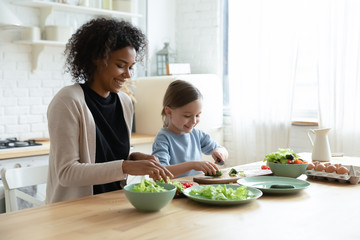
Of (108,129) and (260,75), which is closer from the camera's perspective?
(108,129)

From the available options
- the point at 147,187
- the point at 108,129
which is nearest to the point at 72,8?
the point at 108,129

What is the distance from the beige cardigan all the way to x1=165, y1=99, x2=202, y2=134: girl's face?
0.56m

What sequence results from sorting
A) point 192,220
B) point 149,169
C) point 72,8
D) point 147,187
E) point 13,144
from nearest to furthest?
point 192,220 → point 147,187 → point 149,169 → point 13,144 → point 72,8

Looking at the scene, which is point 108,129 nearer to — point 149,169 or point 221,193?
point 149,169

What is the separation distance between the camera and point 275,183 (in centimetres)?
183

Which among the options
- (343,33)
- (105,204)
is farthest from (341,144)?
(105,204)

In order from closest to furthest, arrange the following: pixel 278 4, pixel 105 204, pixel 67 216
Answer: pixel 67 216 < pixel 105 204 < pixel 278 4

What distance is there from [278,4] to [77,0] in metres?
1.71

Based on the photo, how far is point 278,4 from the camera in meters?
3.96

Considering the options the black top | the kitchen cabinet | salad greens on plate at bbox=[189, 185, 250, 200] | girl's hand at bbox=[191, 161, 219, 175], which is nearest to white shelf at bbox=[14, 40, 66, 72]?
the kitchen cabinet

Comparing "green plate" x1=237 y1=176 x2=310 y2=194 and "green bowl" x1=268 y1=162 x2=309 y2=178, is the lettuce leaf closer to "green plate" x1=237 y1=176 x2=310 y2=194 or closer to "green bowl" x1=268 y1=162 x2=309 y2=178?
"green plate" x1=237 y1=176 x2=310 y2=194

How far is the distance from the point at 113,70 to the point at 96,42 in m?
0.14

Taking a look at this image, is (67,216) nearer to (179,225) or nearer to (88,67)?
(179,225)

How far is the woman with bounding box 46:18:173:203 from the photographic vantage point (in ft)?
5.70
